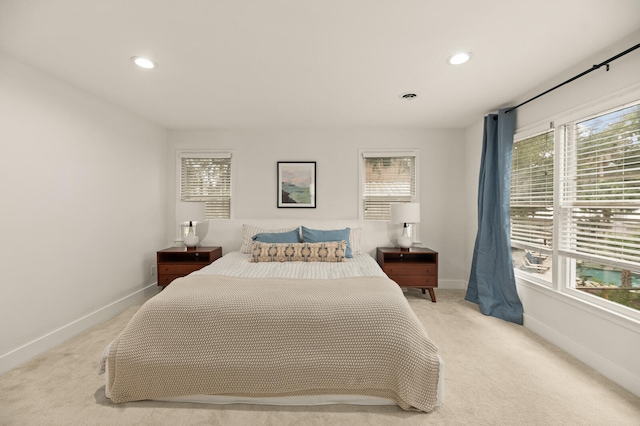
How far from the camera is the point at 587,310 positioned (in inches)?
91.6

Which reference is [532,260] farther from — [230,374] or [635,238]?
[230,374]

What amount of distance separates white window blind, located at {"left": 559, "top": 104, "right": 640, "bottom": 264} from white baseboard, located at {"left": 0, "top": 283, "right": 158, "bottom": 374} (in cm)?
465

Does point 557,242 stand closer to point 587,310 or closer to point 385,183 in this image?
point 587,310

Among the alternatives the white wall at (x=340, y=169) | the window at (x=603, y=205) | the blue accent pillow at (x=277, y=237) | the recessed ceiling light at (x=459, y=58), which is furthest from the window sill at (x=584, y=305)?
the blue accent pillow at (x=277, y=237)

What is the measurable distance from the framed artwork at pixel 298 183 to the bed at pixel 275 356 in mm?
2538

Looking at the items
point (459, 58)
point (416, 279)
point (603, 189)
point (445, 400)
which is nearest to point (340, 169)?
point (416, 279)

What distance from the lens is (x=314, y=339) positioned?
6.07 feet

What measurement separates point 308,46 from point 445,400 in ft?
8.56

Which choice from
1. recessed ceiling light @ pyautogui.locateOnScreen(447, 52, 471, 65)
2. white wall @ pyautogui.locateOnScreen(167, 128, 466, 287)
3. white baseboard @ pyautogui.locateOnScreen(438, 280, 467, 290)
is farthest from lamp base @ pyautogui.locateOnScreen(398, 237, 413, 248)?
recessed ceiling light @ pyautogui.locateOnScreen(447, 52, 471, 65)

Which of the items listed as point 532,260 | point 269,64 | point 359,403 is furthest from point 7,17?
point 532,260

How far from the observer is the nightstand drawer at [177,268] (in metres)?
3.75

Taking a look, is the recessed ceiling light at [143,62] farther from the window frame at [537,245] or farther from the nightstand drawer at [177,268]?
the window frame at [537,245]

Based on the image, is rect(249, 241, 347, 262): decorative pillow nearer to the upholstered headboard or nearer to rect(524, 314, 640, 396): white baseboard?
the upholstered headboard

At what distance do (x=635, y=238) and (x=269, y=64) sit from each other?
304 centimetres
